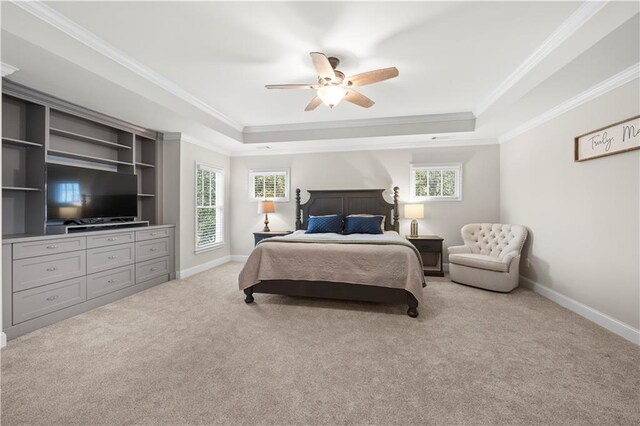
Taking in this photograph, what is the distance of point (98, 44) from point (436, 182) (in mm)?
5191

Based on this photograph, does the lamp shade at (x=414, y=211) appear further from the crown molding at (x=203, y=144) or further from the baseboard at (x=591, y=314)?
the crown molding at (x=203, y=144)

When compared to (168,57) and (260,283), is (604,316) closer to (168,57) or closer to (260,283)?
(260,283)

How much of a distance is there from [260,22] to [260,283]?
2.75 m

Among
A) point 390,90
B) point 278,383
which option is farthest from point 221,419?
point 390,90

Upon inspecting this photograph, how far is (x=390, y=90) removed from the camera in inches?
140

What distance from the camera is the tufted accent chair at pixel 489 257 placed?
3801mm

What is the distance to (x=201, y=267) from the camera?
5.12 metres

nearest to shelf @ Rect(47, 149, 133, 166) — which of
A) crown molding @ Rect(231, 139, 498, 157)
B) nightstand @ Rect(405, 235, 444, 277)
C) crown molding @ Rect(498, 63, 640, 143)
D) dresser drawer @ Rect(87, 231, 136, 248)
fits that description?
dresser drawer @ Rect(87, 231, 136, 248)

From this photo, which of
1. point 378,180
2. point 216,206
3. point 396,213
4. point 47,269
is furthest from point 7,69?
point 396,213

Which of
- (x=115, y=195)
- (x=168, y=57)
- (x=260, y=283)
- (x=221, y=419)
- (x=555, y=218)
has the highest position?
(x=168, y=57)

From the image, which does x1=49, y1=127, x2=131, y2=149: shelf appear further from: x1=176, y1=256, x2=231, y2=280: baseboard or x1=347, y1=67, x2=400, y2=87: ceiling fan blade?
x1=347, y1=67, x2=400, y2=87: ceiling fan blade

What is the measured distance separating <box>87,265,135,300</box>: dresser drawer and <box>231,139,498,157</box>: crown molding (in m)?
3.23

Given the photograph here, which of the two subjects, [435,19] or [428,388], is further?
[435,19]

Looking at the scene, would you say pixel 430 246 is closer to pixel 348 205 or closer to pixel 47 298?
pixel 348 205
